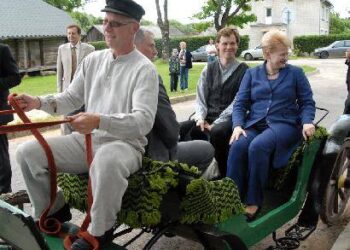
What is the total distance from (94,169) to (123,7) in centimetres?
91

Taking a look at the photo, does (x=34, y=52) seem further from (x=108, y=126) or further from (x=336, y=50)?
(x=108, y=126)

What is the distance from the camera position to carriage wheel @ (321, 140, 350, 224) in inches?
161

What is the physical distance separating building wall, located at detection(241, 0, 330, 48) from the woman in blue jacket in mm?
48868

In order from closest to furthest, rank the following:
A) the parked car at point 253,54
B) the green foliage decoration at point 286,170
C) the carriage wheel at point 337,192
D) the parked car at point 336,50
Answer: the green foliage decoration at point 286,170 < the carriage wheel at point 337,192 < the parked car at point 336,50 < the parked car at point 253,54

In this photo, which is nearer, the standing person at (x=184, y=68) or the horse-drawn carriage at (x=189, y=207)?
the horse-drawn carriage at (x=189, y=207)

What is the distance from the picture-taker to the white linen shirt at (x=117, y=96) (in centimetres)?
262

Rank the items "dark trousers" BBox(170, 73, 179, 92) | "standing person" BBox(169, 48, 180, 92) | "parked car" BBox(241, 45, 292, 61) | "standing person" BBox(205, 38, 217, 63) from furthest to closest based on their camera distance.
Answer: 1. "parked car" BBox(241, 45, 292, 61)
2. "dark trousers" BBox(170, 73, 179, 92)
3. "standing person" BBox(169, 48, 180, 92)
4. "standing person" BBox(205, 38, 217, 63)

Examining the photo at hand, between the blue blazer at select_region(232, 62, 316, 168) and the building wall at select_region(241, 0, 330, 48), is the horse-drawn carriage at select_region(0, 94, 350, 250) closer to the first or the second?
the blue blazer at select_region(232, 62, 316, 168)

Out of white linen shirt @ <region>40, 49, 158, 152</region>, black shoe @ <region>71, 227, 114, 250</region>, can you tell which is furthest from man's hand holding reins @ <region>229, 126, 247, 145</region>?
black shoe @ <region>71, 227, 114, 250</region>

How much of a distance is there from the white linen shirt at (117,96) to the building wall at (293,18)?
164 feet

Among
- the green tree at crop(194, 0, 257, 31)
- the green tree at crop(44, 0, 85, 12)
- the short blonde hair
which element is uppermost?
the green tree at crop(44, 0, 85, 12)

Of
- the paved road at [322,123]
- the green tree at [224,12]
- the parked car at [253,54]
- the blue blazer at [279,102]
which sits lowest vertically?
the paved road at [322,123]

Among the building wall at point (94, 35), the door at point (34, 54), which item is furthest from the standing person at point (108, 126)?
the building wall at point (94, 35)

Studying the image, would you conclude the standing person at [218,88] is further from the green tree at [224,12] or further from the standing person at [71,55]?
the green tree at [224,12]
